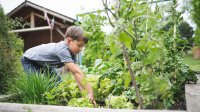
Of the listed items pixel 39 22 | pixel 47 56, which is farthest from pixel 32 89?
pixel 39 22

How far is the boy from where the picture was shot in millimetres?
2535

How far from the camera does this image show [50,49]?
3.32 metres

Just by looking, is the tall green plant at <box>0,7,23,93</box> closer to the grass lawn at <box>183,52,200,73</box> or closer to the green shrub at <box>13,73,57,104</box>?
the green shrub at <box>13,73,57,104</box>

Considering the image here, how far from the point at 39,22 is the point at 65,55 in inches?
581

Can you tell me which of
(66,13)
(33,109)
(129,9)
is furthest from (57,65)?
(66,13)

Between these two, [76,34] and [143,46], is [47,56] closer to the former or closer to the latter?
[76,34]

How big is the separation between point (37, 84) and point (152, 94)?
1.12 metres

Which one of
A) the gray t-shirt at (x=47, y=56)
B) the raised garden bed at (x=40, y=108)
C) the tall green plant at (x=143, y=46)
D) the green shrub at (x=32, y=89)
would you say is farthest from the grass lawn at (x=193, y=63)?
the raised garden bed at (x=40, y=108)

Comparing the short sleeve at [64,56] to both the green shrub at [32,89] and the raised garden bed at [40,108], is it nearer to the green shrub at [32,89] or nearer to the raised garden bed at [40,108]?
the green shrub at [32,89]

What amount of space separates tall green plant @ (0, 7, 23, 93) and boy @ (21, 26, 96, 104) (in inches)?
9.8

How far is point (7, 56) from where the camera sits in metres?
2.71

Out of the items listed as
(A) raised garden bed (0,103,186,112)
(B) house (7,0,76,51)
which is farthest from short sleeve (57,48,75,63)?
(B) house (7,0,76,51)

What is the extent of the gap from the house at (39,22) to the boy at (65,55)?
10.4 metres

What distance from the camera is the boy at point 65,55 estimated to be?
2.54m
